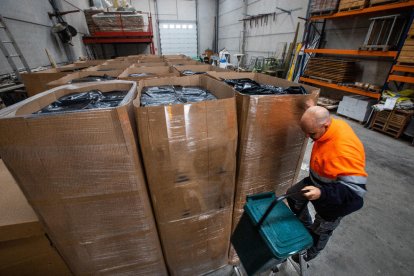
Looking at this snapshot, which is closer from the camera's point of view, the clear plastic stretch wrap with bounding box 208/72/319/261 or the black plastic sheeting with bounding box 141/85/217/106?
the clear plastic stretch wrap with bounding box 208/72/319/261

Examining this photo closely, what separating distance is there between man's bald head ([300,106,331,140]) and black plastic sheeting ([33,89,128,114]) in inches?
53.2

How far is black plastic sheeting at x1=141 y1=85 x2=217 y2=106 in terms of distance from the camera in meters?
1.42

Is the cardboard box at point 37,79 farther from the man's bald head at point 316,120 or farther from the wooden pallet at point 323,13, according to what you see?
the wooden pallet at point 323,13

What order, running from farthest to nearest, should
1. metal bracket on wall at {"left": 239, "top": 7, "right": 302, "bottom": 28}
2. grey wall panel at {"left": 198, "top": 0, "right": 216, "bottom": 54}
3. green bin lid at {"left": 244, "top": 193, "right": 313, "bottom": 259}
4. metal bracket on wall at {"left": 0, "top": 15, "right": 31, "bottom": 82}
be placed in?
grey wall panel at {"left": 198, "top": 0, "right": 216, "bottom": 54} < metal bracket on wall at {"left": 239, "top": 7, "right": 302, "bottom": 28} < metal bracket on wall at {"left": 0, "top": 15, "right": 31, "bottom": 82} < green bin lid at {"left": 244, "top": 193, "right": 313, "bottom": 259}

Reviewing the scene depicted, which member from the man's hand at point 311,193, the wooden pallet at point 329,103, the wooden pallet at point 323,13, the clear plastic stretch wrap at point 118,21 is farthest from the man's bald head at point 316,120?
the clear plastic stretch wrap at point 118,21

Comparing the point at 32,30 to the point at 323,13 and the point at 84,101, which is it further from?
the point at 323,13

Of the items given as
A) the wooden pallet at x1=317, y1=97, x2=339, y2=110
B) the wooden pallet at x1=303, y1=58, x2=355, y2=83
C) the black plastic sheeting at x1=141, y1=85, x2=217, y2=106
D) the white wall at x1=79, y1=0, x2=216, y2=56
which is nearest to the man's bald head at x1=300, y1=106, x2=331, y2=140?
the black plastic sheeting at x1=141, y1=85, x2=217, y2=106

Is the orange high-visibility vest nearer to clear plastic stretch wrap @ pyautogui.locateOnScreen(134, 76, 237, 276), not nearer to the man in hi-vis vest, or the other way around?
the man in hi-vis vest

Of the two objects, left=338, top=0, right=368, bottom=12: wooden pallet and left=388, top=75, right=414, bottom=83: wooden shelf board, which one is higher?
left=338, top=0, right=368, bottom=12: wooden pallet

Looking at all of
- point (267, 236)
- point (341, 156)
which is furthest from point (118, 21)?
point (267, 236)

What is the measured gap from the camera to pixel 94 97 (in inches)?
56.3

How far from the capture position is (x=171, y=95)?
1.57 metres

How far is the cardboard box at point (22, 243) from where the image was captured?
1.10 m

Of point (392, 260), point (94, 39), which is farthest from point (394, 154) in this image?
point (94, 39)
